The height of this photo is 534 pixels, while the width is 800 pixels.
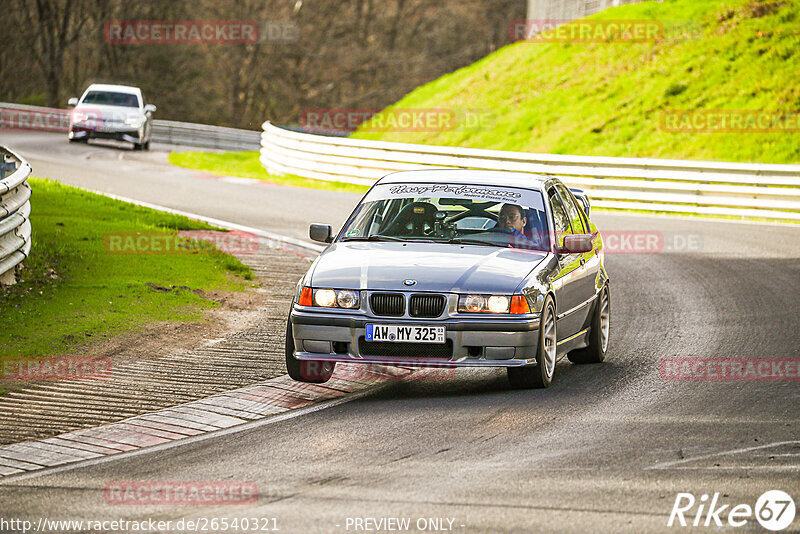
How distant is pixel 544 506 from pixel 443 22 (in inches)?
2648

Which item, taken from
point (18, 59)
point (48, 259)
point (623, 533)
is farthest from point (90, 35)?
point (623, 533)

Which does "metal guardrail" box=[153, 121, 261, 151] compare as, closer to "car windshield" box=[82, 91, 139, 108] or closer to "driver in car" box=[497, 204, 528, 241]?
"car windshield" box=[82, 91, 139, 108]

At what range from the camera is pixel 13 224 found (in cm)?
1188

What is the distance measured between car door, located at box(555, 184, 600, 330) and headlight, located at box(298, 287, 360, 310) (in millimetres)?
2095

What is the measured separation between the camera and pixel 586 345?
10375 mm

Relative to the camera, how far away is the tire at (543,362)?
29.1ft

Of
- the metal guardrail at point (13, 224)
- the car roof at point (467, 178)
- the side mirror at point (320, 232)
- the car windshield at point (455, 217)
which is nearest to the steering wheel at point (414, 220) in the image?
the car windshield at point (455, 217)

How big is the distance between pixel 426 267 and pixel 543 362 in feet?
3.61

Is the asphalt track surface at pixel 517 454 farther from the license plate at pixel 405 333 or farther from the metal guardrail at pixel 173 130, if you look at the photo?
the metal guardrail at pixel 173 130

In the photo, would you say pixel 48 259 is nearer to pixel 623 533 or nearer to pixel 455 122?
pixel 623 533

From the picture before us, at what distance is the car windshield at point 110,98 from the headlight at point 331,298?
2821 cm

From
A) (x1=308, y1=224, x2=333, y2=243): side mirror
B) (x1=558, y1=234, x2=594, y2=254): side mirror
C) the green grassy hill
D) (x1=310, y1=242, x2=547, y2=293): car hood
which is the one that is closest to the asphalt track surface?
(x1=310, y1=242, x2=547, y2=293): car hood

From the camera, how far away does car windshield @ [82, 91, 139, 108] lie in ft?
118

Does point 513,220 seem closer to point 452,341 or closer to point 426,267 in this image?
point 426,267
